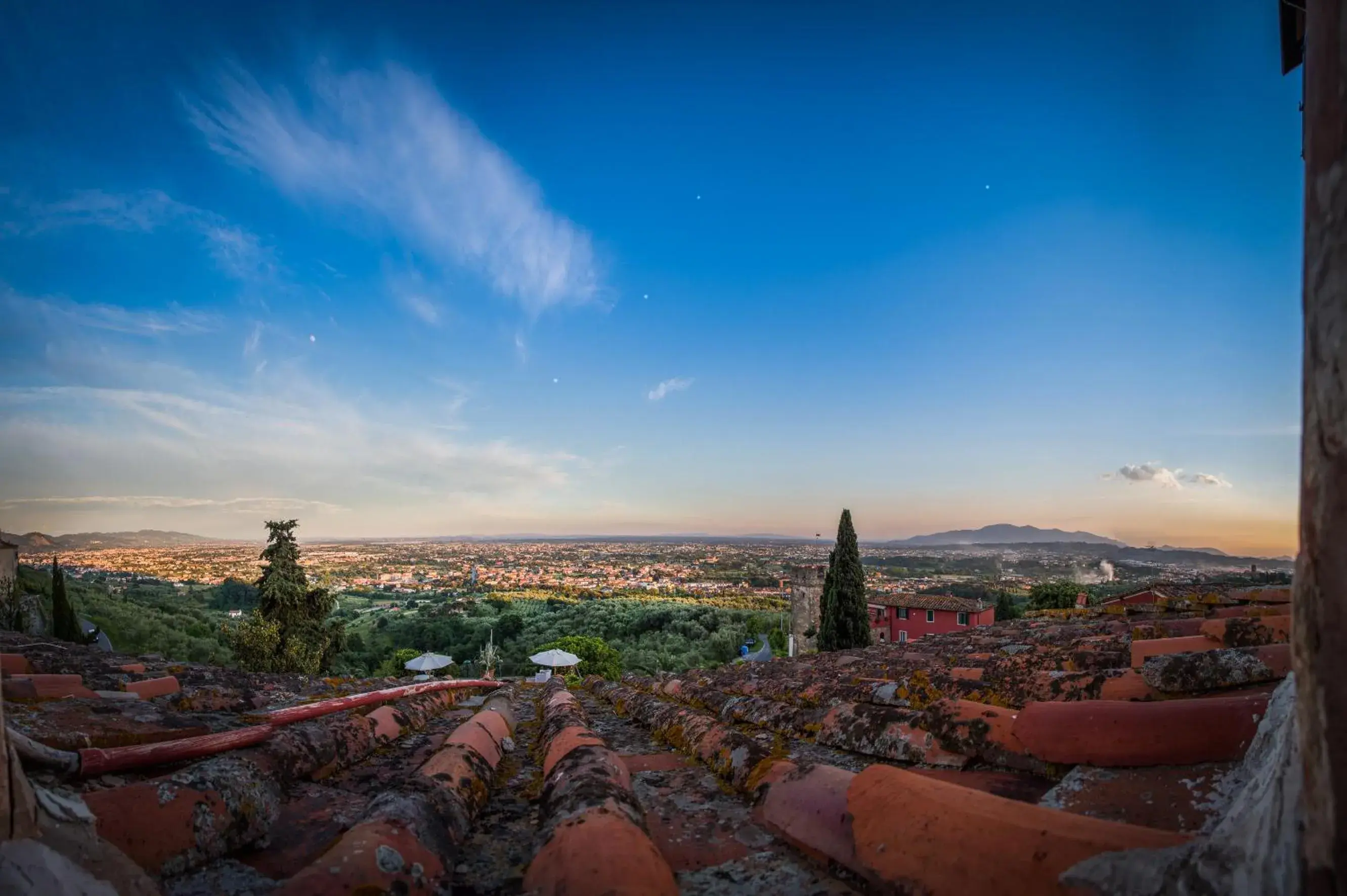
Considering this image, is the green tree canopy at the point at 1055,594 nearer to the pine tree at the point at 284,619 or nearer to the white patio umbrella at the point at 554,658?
the white patio umbrella at the point at 554,658

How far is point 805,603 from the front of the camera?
27.4 m

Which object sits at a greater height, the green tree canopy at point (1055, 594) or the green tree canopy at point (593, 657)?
the green tree canopy at point (1055, 594)

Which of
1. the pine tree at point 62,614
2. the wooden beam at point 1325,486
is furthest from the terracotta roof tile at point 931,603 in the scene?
the pine tree at point 62,614

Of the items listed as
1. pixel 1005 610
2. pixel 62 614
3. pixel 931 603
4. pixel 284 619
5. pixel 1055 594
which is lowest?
pixel 1005 610

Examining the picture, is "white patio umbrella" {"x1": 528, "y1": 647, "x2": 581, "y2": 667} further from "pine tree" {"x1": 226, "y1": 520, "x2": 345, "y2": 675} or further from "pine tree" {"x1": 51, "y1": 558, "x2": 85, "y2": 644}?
"pine tree" {"x1": 51, "y1": 558, "x2": 85, "y2": 644}

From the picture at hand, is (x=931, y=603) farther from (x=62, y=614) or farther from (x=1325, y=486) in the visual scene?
(x=62, y=614)

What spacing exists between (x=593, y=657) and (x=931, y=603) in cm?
1907

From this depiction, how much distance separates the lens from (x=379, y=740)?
11.4 ft

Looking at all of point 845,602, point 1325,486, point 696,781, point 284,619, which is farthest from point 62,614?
point 1325,486

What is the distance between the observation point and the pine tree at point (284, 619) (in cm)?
1892

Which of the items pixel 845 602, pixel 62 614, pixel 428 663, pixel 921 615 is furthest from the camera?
pixel 921 615

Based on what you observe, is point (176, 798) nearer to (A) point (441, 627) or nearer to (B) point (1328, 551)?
(B) point (1328, 551)

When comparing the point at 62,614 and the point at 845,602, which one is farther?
the point at 845,602

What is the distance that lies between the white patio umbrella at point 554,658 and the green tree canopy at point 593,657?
8.78 meters
